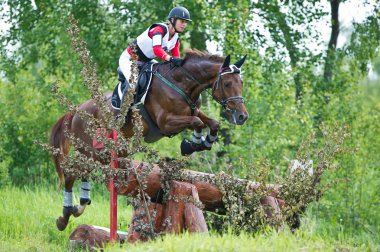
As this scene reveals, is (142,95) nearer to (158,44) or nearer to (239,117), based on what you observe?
(158,44)

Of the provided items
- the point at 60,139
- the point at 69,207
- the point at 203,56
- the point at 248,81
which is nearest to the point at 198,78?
the point at 203,56

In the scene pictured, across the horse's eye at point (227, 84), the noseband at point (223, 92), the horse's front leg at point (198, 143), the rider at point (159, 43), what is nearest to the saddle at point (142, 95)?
the rider at point (159, 43)

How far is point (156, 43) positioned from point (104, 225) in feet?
11.3

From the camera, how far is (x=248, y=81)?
14969mm

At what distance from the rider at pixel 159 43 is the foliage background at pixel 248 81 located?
3504 mm

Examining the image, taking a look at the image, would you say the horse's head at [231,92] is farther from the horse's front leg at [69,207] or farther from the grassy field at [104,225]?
the horse's front leg at [69,207]

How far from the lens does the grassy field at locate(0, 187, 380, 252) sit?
7352 mm

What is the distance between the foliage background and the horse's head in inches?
151

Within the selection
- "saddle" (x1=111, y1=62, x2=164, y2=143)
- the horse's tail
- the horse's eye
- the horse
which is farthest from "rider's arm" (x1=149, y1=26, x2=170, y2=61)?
the horse's tail

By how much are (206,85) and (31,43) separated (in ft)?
32.6

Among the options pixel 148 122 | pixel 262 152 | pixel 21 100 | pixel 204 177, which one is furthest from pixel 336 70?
pixel 204 177

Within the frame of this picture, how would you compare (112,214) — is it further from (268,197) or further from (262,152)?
(262,152)

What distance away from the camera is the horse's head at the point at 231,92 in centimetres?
973

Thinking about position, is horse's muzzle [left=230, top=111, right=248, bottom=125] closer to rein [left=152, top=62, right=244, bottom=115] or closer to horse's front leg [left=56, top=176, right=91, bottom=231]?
rein [left=152, top=62, right=244, bottom=115]
